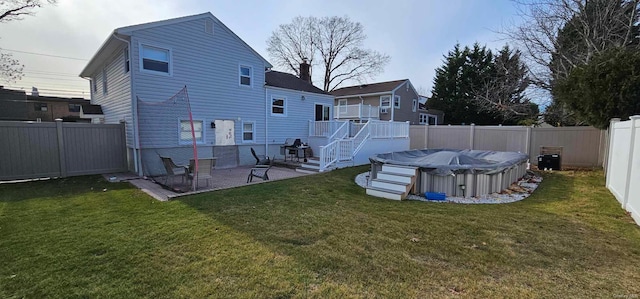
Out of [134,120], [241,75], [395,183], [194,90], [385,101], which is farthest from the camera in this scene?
[385,101]

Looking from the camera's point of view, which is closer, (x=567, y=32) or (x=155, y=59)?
(x=155, y=59)

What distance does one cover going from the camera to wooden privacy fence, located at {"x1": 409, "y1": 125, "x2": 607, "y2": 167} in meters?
11.2

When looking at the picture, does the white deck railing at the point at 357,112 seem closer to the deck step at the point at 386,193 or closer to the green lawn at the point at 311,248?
the deck step at the point at 386,193

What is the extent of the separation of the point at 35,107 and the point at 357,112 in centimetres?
3189

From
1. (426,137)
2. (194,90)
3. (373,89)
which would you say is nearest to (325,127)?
(426,137)

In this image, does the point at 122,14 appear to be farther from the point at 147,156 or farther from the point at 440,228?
the point at 440,228

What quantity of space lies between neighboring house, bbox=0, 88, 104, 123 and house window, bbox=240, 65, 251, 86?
15896mm

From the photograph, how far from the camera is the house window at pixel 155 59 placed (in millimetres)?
9422

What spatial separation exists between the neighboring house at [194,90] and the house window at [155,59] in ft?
0.10

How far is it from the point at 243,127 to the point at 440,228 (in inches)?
385

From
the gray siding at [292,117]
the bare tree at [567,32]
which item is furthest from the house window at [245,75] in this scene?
the bare tree at [567,32]

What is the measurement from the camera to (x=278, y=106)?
530 inches

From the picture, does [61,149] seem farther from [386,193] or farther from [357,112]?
[357,112]

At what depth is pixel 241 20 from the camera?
13.1 meters
